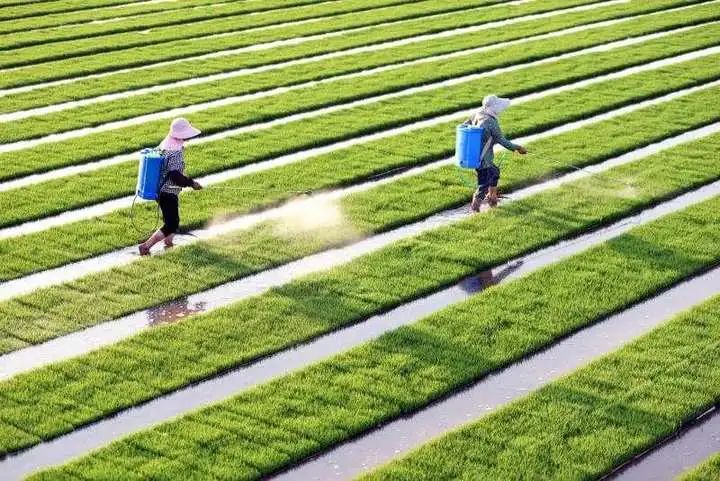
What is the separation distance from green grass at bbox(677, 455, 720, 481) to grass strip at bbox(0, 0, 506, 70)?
19.9 meters

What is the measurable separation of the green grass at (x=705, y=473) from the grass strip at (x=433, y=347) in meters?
0.61

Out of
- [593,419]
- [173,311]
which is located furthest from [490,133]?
[593,419]

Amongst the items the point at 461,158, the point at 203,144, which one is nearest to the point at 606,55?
the point at 203,144

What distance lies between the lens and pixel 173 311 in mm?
13344

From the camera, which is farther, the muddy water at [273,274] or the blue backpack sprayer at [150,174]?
the blue backpack sprayer at [150,174]

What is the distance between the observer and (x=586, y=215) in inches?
651

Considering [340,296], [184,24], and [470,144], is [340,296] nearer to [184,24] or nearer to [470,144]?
[470,144]

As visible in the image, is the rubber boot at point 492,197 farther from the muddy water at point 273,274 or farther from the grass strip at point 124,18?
the grass strip at point 124,18

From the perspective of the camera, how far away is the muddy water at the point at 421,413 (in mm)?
10273

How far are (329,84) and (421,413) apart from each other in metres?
15.2

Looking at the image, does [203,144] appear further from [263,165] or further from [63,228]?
[63,228]

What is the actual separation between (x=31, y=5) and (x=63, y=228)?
2207 cm

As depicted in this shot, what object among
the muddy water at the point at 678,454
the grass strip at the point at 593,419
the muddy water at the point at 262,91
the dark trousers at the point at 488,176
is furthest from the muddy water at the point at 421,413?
the muddy water at the point at 262,91

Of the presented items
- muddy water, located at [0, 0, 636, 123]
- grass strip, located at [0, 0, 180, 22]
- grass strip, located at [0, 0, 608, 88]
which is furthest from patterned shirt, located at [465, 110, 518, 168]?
grass strip, located at [0, 0, 180, 22]
